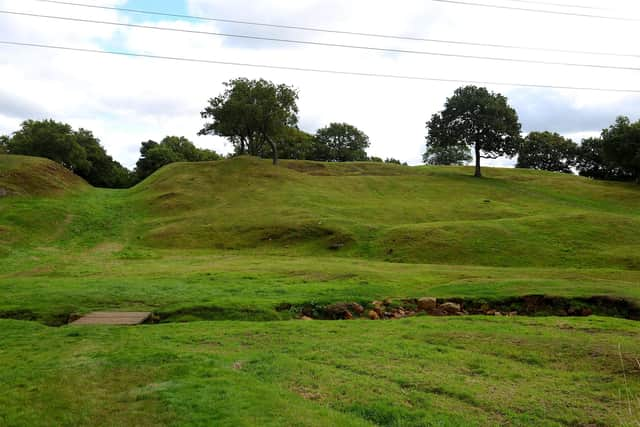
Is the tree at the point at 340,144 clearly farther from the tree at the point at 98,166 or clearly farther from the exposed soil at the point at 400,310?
the exposed soil at the point at 400,310

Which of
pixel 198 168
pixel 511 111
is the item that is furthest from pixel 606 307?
pixel 511 111

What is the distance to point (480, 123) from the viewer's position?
2736 inches

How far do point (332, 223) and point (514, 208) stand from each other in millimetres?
20549

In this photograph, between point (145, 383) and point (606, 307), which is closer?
point (145, 383)

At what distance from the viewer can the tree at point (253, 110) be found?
60406 mm

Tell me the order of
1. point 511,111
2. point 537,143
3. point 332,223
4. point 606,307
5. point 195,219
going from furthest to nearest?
point 537,143 < point 511,111 < point 195,219 < point 332,223 < point 606,307

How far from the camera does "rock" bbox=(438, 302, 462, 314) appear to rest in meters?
17.8

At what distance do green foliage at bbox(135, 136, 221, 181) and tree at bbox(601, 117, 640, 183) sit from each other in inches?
2774

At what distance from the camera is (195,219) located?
42812 mm

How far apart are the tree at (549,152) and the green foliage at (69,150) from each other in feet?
269

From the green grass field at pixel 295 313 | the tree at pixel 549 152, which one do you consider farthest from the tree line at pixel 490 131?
the tree at pixel 549 152

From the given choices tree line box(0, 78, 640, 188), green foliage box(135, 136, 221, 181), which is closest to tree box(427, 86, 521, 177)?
tree line box(0, 78, 640, 188)

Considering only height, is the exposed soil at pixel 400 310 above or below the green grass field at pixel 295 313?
below

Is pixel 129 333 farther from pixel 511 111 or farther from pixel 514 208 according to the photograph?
pixel 511 111
